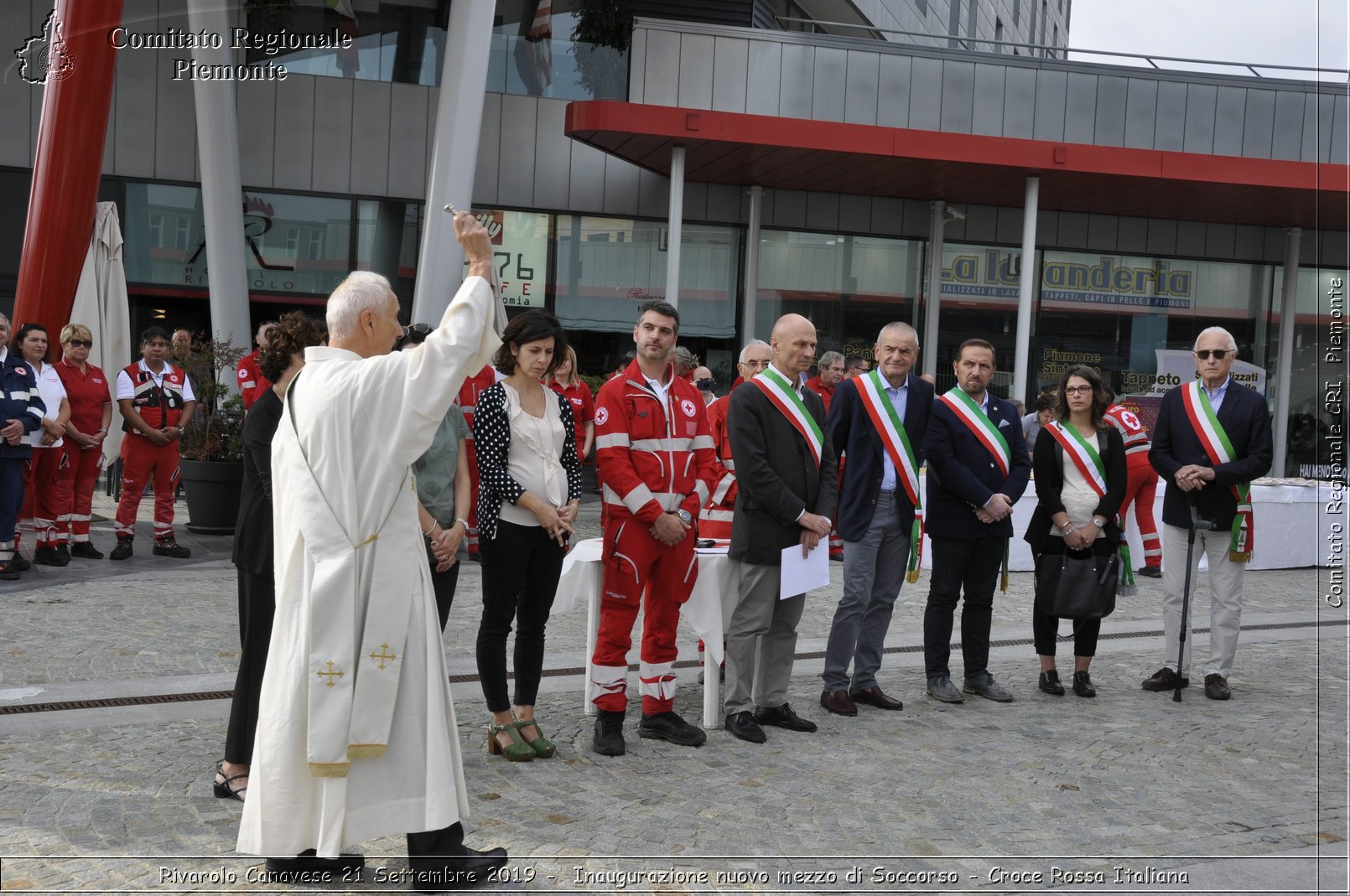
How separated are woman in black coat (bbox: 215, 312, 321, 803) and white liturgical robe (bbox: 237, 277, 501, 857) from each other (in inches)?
35.7

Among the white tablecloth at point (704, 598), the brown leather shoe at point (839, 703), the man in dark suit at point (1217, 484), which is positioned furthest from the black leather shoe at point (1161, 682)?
the white tablecloth at point (704, 598)

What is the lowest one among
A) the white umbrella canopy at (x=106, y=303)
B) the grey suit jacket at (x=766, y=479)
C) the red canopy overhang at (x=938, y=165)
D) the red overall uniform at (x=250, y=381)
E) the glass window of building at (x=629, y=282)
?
the grey suit jacket at (x=766, y=479)

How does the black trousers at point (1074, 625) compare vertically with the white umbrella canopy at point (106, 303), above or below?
below

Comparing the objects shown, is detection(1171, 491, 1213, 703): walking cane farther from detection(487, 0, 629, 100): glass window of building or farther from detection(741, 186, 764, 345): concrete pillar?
detection(487, 0, 629, 100): glass window of building

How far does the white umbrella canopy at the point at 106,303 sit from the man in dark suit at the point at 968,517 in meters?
8.32

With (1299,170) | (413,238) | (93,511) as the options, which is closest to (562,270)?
(413,238)

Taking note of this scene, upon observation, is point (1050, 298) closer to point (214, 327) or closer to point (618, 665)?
point (214, 327)

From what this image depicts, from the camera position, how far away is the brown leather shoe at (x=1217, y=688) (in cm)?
699

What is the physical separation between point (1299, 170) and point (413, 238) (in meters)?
12.7

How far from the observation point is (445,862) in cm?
377

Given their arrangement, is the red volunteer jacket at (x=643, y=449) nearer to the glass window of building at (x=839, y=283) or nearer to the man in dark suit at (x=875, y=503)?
the man in dark suit at (x=875, y=503)

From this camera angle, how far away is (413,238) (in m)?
17.6

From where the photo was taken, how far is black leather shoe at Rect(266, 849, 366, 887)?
384 cm

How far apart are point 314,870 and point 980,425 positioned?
4460 millimetres
